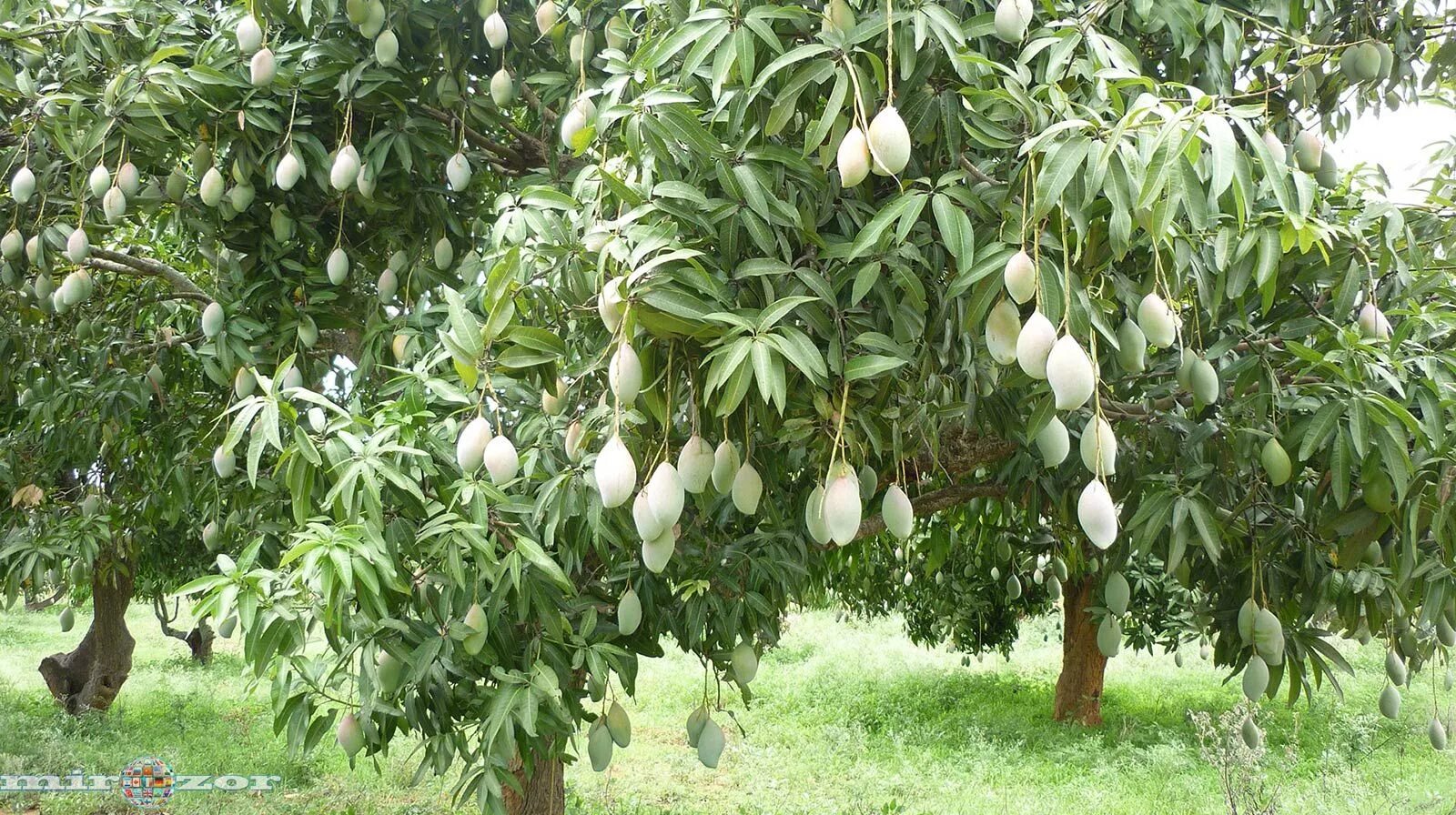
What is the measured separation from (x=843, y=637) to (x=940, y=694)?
3922 mm

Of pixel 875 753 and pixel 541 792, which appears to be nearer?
pixel 541 792

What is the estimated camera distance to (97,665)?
6793 millimetres

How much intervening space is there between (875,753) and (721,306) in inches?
214

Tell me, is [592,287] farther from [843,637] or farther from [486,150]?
[843,637]

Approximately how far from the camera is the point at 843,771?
→ 18.6ft

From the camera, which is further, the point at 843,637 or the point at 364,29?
the point at 843,637

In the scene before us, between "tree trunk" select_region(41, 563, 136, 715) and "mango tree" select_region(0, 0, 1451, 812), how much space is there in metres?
4.68

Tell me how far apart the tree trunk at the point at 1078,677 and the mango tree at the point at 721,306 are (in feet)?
12.3

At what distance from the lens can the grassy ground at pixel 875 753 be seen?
4.82 metres

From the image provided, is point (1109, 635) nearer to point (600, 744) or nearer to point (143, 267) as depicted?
point (600, 744)

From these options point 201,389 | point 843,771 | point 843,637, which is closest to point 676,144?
point 201,389

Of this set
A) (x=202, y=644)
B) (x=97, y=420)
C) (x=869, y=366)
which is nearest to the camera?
(x=869, y=366)

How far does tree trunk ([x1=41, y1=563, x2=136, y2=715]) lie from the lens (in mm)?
6555

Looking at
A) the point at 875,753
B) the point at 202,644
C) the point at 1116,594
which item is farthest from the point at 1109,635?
the point at 202,644
